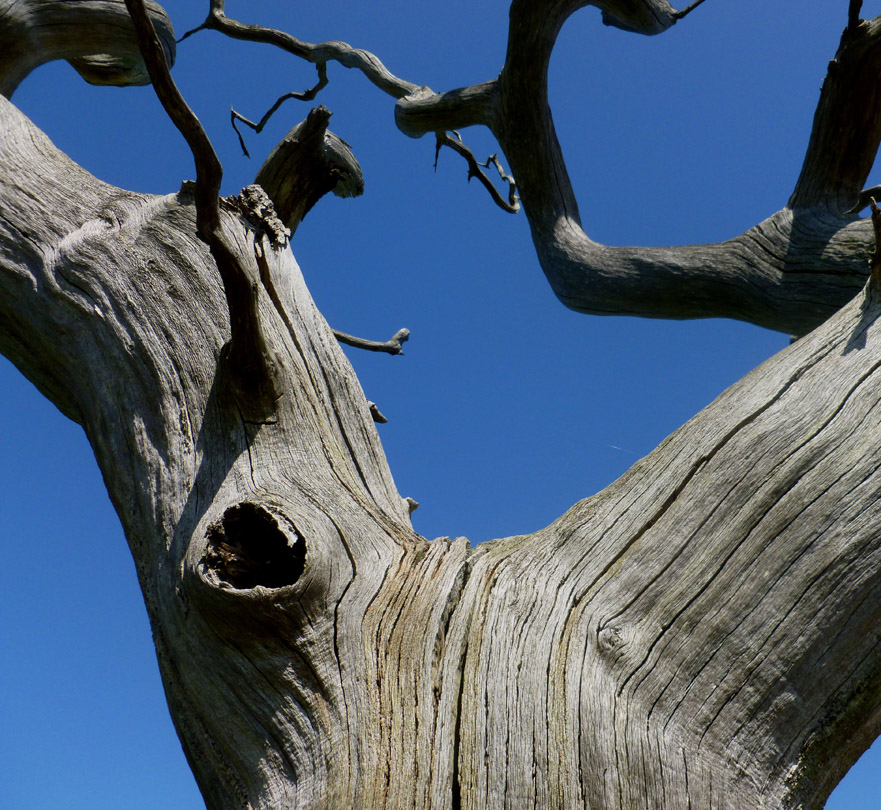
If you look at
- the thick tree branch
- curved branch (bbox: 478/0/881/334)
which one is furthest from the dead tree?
curved branch (bbox: 478/0/881/334)

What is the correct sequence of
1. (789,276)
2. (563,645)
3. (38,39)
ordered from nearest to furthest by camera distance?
(563,645) < (789,276) < (38,39)

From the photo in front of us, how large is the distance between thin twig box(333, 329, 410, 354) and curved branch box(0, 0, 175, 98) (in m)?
1.49

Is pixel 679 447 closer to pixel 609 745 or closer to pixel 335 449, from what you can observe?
pixel 609 745

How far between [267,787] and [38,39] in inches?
126

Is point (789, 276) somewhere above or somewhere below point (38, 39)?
below

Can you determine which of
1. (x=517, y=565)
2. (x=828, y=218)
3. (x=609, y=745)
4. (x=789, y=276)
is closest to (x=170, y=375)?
(x=517, y=565)

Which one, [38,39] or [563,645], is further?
[38,39]

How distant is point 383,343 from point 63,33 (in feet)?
6.38

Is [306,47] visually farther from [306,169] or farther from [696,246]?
[696,246]

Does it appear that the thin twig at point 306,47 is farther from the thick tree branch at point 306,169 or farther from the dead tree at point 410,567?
the dead tree at point 410,567

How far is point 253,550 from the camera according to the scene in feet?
4.76

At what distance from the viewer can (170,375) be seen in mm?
1733

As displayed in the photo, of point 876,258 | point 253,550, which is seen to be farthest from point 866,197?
point 253,550

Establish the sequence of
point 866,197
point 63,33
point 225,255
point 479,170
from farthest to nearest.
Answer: point 479,170 < point 63,33 < point 866,197 < point 225,255
